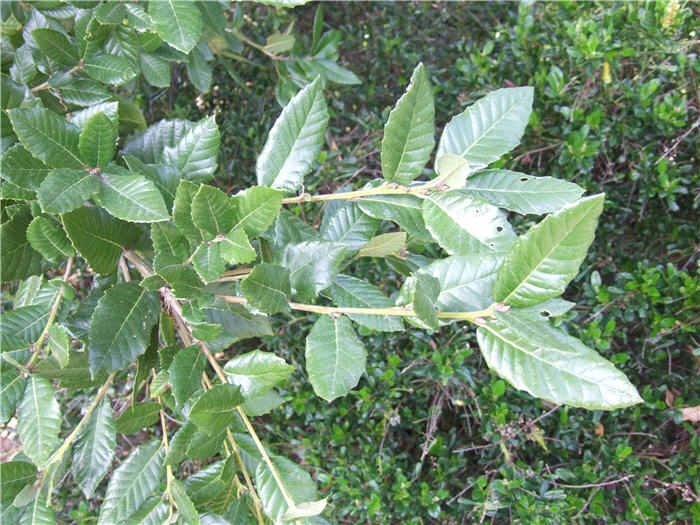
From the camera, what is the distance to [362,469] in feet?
5.97

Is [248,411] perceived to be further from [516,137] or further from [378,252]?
[516,137]

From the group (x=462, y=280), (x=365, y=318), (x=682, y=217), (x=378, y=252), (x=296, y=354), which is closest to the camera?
(x=462, y=280)

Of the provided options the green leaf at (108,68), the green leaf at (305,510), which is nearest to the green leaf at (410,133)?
the green leaf at (305,510)

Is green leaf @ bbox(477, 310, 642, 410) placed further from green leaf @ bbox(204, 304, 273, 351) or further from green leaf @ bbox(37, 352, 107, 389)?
green leaf @ bbox(37, 352, 107, 389)

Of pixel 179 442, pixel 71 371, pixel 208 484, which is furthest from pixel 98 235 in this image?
pixel 208 484

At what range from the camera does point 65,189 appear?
2.85 ft

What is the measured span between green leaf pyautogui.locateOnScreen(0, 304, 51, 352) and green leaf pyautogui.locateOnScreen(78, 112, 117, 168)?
1.10 feet

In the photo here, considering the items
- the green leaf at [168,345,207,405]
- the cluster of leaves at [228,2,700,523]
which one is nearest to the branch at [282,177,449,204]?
the green leaf at [168,345,207,405]

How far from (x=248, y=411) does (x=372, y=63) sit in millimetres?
1903

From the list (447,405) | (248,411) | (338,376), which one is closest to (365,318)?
(338,376)

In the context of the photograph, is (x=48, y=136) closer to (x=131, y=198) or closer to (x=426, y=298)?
(x=131, y=198)

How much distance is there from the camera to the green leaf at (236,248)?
31.6 inches

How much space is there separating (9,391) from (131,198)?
0.45 metres

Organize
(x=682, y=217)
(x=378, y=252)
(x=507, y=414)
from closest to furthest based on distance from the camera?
(x=378, y=252)
(x=507, y=414)
(x=682, y=217)
